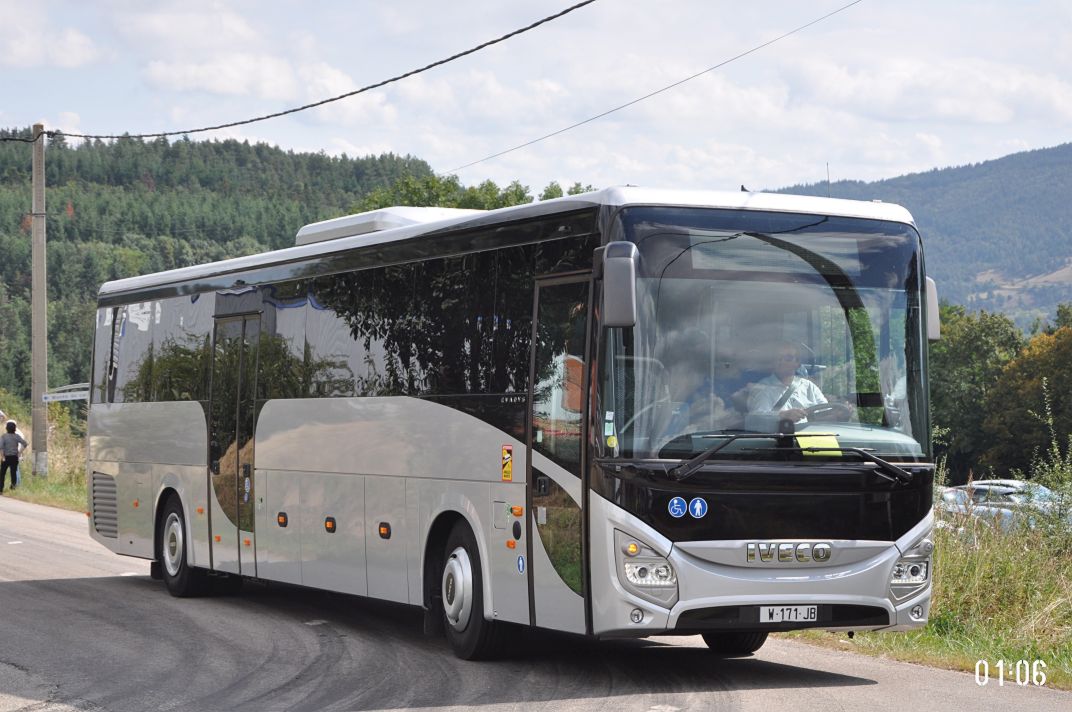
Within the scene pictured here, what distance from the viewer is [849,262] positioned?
9.93 metres

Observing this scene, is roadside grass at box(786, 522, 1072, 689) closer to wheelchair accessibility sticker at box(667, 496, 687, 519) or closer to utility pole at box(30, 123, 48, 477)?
wheelchair accessibility sticker at box(667, 496, 687, 519)

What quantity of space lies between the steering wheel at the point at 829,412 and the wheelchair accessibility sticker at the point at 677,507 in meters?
1.02

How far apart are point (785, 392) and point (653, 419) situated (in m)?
0.87

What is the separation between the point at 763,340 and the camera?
9.59 metres

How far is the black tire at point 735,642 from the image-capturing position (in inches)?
449

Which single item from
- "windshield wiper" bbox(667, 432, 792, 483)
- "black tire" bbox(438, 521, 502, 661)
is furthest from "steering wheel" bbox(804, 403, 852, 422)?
"black tire" bbox(438, 521, 502, 661)

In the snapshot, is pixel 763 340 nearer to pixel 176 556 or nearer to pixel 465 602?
pixel 465 602

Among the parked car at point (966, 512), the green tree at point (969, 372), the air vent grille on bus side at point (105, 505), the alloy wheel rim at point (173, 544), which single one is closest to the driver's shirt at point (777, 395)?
the parked car at point (966, 512)

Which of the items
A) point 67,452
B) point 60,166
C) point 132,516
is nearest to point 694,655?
point 132,516

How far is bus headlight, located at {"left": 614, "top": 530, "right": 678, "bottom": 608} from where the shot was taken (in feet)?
30.1

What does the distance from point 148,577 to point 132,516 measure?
4.08 ft

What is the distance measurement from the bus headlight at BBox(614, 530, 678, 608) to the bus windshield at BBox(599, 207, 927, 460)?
588 mm

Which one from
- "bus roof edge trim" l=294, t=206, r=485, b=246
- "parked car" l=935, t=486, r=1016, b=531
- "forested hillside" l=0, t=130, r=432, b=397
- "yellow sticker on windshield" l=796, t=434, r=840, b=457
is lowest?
"parked car" l=935, t=486, r=1016, b=531
